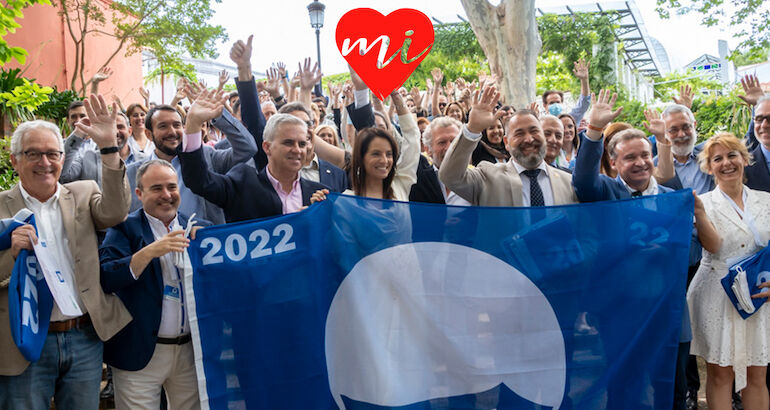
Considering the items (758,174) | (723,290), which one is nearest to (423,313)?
(723,290)

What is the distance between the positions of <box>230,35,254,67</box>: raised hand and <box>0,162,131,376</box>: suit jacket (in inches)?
54.9

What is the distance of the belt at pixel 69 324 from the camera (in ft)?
10.4

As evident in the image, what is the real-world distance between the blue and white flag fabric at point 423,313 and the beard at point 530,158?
1.79 ft

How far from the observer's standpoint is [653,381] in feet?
11.0

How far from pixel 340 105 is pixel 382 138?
2532 millimetres

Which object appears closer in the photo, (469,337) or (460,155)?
(469,337)

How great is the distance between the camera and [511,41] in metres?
13.4

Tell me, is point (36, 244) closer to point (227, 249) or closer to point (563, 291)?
point (227, 249)

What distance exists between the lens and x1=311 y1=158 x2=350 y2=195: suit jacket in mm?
4699

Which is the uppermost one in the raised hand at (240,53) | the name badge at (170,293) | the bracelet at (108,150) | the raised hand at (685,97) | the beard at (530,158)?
the raised hand at (240,53)

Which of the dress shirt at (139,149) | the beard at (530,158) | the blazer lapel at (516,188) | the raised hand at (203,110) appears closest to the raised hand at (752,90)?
the beard at (530,158)

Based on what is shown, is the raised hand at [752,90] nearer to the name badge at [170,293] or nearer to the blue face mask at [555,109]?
the blue face mask at [555,109]

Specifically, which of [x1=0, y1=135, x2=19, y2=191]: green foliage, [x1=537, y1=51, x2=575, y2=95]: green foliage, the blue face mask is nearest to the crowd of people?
[x1=0, y1=135, x2=19, y2=191]: green foliage

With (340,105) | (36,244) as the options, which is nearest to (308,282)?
(36,244)
